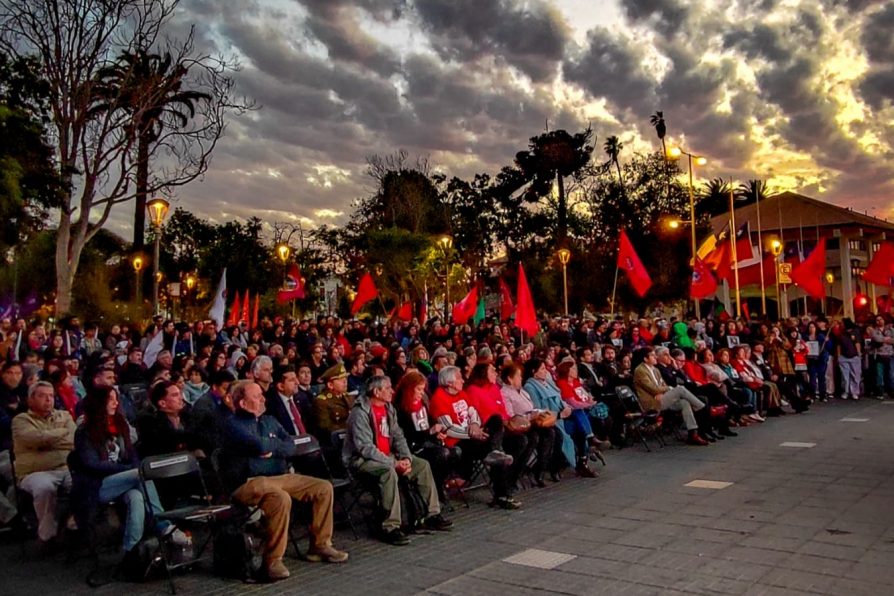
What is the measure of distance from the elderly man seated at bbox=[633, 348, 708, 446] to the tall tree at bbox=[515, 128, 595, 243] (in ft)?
122

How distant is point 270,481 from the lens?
232 inches

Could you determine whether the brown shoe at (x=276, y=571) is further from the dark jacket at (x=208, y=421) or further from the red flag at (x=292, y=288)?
the red flag at (x=292, y=288)

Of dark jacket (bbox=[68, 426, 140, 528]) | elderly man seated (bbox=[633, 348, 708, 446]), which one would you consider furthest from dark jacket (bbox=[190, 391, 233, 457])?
elderly man seated (bbox=[633, 348, 708, 446])

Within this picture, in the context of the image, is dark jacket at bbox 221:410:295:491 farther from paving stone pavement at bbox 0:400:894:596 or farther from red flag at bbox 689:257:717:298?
red flag at bbox 689:257:717:298

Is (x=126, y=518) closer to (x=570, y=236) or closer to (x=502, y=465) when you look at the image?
(x=502, y=465)

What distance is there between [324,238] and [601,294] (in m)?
17.4

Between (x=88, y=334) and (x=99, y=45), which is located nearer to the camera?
(x=88, y=334)

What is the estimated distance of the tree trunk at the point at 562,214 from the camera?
47219 millimetres

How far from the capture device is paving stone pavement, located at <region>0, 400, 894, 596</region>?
16.9ft

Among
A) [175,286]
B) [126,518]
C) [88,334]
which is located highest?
[175,286]

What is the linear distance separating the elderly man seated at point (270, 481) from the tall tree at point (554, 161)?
1697 inches

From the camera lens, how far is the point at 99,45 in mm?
19547

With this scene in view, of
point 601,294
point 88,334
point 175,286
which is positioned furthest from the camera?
point 601,294

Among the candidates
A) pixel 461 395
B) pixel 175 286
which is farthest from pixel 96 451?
pixel 175 286
